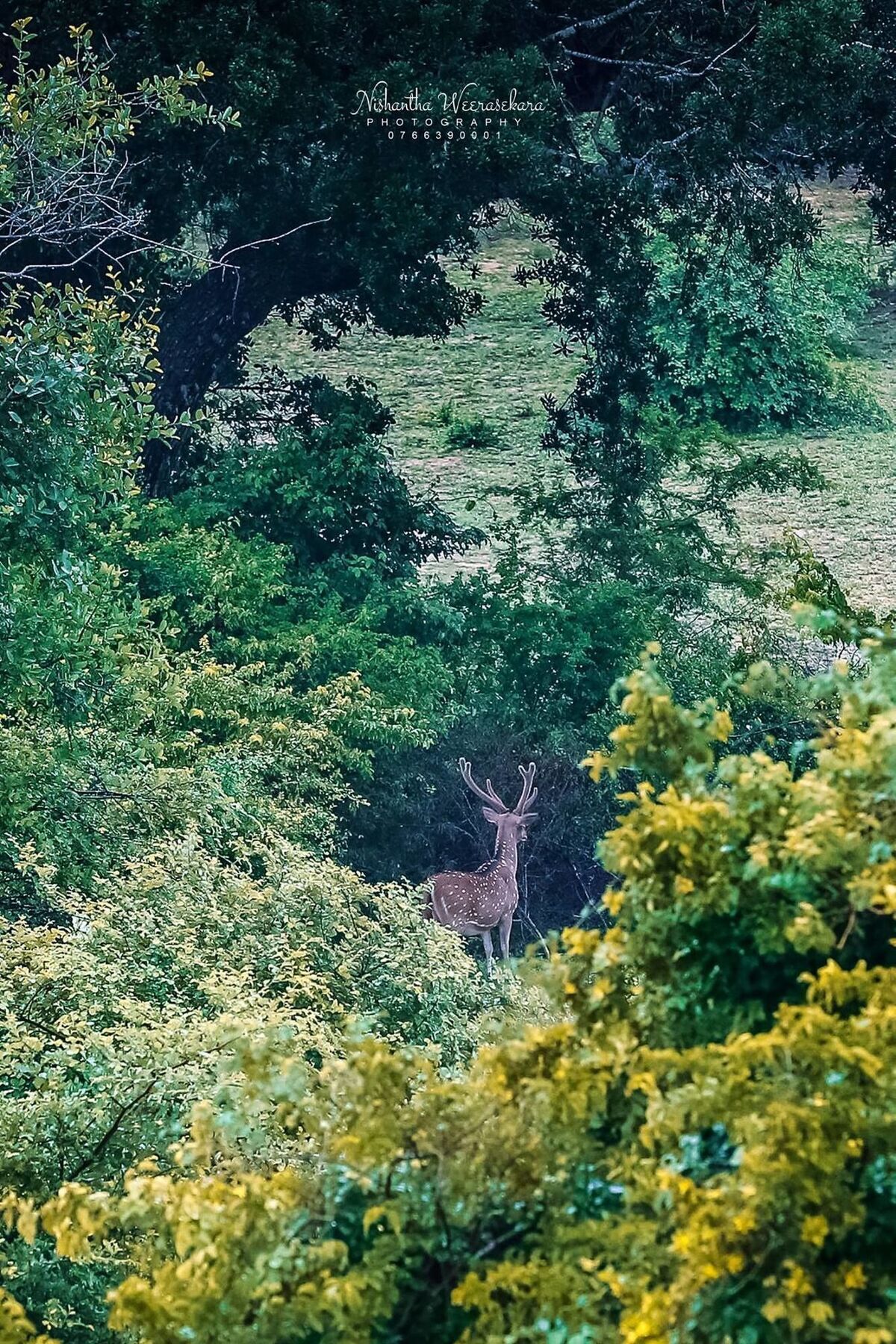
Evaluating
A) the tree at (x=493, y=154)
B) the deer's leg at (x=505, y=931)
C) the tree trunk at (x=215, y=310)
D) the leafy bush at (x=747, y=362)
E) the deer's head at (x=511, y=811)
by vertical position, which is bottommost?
the deer's leg at (x=505, y=931)

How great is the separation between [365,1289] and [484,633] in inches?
454

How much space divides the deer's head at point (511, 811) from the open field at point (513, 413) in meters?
6.87

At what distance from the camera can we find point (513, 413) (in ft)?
81.9

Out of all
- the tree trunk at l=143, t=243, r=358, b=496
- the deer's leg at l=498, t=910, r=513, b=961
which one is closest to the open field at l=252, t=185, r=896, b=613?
the tree trunk at l=143, t=243, r=358, b=496

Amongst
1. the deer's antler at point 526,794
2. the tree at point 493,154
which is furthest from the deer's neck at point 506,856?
the tree at point 493,154

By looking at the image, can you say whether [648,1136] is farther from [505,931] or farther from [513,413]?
[513,413]

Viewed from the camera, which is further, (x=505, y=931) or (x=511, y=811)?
(x=511, y=811)

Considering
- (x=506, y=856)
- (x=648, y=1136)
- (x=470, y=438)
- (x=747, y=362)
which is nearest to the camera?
(x=648, y=1136)

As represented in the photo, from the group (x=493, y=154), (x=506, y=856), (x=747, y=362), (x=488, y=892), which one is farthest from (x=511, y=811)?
(x=747, y=362)

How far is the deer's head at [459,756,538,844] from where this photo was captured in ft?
39.7

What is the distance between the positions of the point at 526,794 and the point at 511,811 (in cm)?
42

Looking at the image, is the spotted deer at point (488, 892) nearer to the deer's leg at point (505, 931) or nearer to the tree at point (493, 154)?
the deer's leg at point (505, 931)

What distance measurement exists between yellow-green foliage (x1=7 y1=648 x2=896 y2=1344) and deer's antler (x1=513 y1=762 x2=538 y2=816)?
8572 mm

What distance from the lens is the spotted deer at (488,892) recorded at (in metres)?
11.7
